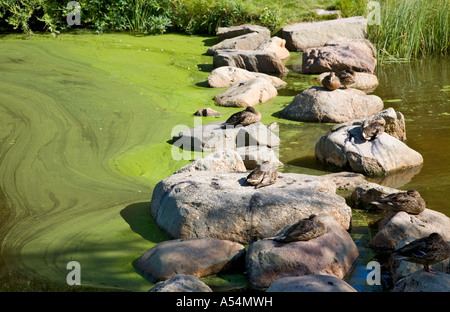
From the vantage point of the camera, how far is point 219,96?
1017 centimetres

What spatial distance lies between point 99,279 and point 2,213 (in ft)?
5.76

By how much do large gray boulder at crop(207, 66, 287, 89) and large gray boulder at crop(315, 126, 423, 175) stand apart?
3.98 meters

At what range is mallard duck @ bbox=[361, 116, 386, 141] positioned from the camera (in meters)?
7.39

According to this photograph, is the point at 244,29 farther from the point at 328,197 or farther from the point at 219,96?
the point at 328,197

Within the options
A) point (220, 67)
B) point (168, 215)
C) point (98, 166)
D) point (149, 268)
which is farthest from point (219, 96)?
point (149, 268)

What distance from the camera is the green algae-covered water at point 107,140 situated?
17.1 feet

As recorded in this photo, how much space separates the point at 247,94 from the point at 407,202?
5.05 metres

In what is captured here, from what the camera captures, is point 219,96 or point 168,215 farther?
point 219,96

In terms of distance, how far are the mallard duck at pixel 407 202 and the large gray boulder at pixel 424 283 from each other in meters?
1.17

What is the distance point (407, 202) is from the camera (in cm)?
536

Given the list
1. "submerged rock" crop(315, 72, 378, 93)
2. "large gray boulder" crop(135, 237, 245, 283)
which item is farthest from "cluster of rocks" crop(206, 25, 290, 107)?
"large gray boulder" crop(135, 237, 245, 283)

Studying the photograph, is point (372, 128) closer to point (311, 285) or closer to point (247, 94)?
point (247, 94)

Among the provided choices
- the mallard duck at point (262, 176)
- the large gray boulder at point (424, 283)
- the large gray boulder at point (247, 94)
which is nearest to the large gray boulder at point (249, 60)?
the large gray boulder at point (247, 94)

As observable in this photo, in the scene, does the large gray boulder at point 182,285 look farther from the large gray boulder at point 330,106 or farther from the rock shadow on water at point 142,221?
the large gray boulder at point 330,106
